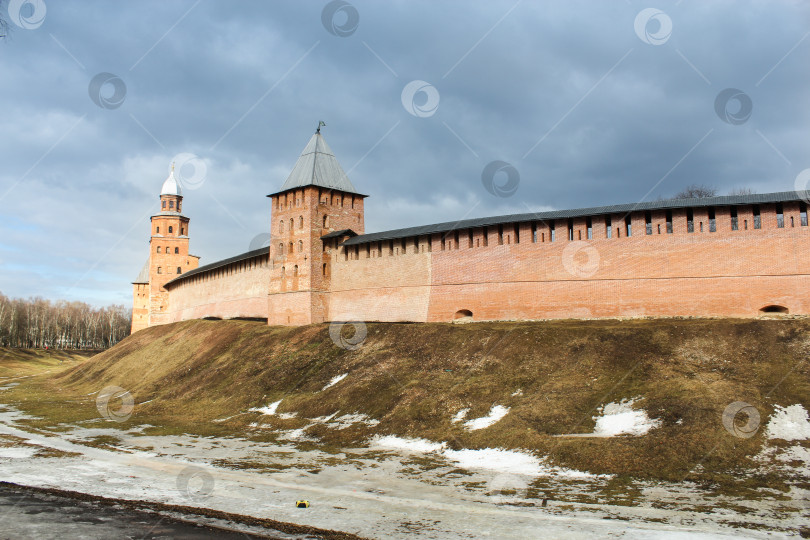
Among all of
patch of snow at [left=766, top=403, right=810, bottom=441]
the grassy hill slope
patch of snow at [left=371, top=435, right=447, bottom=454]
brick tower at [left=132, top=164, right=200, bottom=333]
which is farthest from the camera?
brick tower at [left=132, top=164, right=200, bottom=333]

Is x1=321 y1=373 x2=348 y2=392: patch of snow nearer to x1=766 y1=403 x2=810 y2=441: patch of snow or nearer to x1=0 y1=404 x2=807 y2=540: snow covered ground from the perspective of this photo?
x1=0 y1=404 x2=807 y2=540: snow covered ground

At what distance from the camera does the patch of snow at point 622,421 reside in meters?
15.4

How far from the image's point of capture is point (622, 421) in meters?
16.0

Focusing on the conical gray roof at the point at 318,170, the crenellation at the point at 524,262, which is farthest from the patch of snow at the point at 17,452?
the conical gray roof at the point at 318,170

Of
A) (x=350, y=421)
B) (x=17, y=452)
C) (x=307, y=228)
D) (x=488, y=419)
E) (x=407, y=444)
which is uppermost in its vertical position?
(x=307, y=228)

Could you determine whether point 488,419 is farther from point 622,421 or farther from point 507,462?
point 622,421

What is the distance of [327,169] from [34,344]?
72100mm

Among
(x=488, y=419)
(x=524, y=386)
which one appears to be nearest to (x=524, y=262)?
(x=524, y=386)

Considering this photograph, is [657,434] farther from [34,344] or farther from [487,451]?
[34,344]

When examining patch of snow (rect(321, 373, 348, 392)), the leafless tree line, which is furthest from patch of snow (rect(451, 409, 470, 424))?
the leafless tree line

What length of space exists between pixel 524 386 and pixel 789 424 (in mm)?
7479

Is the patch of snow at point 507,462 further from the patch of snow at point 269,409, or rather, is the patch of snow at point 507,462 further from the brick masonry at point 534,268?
the brick masonry at point 534,268

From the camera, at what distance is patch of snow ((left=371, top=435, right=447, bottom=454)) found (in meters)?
16.9

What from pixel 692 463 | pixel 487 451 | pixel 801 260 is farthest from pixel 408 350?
pixel 801 260
